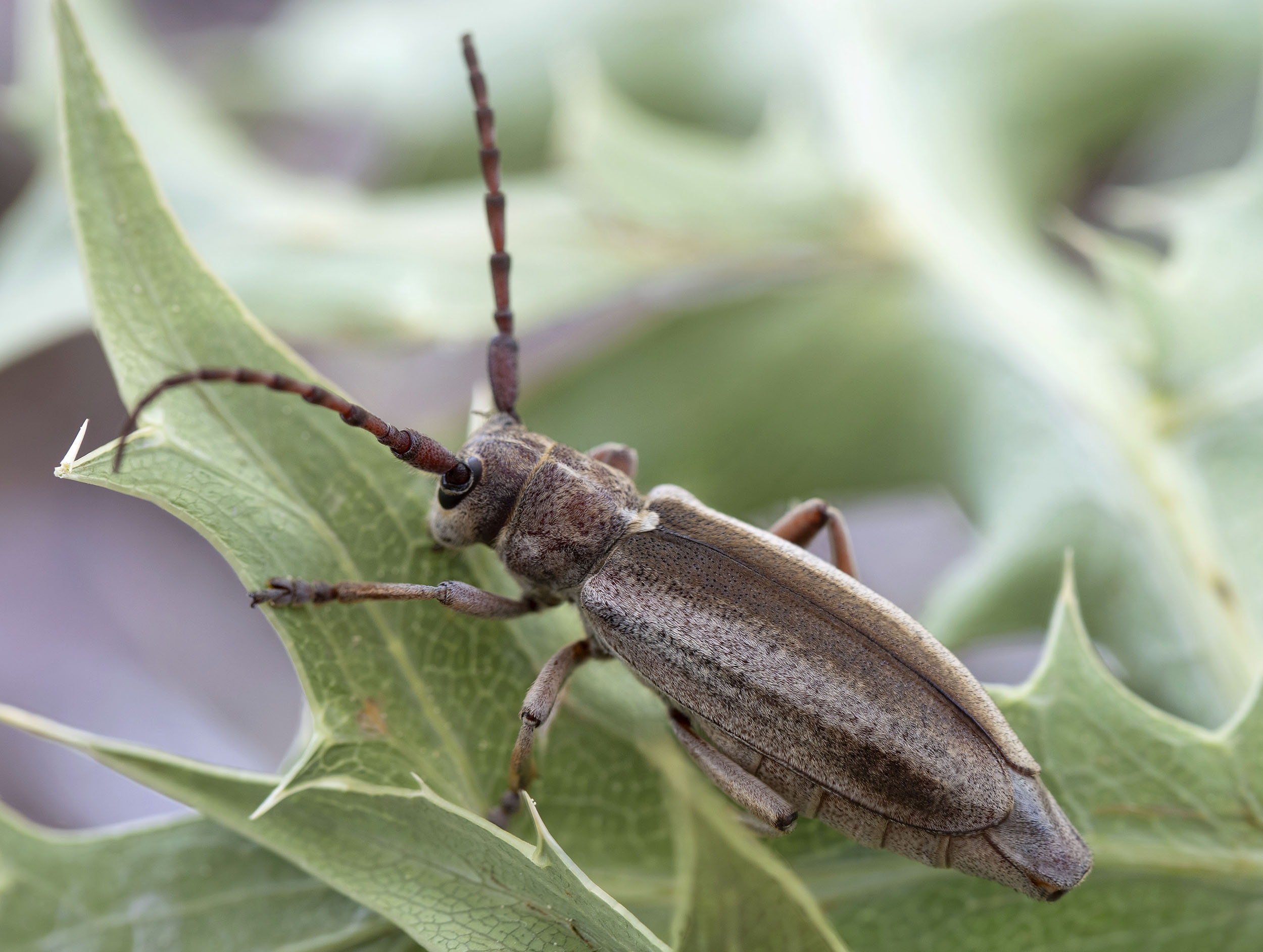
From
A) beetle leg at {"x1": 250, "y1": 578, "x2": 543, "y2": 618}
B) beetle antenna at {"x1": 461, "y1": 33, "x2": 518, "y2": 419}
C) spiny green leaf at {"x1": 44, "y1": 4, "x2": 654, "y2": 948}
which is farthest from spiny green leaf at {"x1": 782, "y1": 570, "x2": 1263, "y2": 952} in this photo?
beetle antenna at {"x1": 461, "y1": 33, "x2": 518, "y2": 419}

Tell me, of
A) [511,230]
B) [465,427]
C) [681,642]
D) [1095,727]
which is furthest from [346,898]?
[465,427]

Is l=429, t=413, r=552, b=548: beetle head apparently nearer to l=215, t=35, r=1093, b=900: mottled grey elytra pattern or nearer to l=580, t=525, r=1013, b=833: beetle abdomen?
l=215, t=35, r=1093, b=900: mottled grey elytra pattern

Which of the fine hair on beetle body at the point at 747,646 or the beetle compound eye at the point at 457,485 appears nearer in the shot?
the fine hair on beetle body at the point at 747,646

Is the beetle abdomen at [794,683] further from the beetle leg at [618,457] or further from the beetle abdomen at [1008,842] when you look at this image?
the beetle leg at [618,457]

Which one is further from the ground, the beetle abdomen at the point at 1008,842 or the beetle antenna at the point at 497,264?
the beetle antenna at the point at 497,264

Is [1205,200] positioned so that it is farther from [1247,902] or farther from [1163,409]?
[1247,902]

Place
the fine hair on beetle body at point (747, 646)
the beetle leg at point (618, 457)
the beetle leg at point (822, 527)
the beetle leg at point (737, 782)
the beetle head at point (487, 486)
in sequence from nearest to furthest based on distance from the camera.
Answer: the fine hair on beetle body at point (747, 646) → the beetle leg at point (737, 782) → the beetle head at point (487, 486) → the beetle leg at point (822, 527) → the beetle leg at point (618, 457)

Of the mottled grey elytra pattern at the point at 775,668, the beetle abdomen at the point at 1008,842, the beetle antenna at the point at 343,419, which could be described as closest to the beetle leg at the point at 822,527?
the mottled grey elytra pattern at the point at 775,668

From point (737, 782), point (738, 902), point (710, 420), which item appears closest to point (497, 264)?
point (710, 420)

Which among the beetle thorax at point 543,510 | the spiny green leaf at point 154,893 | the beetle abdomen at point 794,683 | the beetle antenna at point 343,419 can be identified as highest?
the beetle antenna at point 343,419
